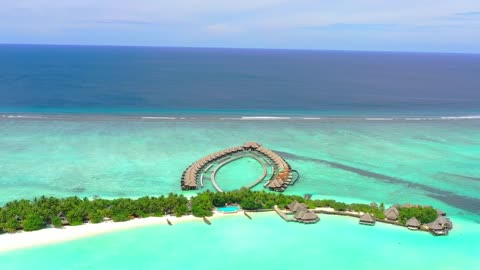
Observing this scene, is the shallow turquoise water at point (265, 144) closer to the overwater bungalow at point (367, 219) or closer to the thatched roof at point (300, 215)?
the thatched roof at point (300, 215)

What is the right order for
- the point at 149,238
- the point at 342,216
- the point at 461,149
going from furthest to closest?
the point at 461,149
the point at 342,216
the point at 149,238

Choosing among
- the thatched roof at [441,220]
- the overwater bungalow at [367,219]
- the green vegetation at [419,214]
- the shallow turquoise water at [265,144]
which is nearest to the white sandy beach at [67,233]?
the shallow turquoise water at [265,144]

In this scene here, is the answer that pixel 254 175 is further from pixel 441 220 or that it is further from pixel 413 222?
pixel 441 220

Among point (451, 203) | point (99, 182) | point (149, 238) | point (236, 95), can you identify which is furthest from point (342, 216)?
point (236, 95)

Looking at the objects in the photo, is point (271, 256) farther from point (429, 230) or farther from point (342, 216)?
point (429, 230)

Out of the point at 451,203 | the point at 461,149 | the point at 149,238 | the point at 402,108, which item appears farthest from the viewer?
the point at 402,108

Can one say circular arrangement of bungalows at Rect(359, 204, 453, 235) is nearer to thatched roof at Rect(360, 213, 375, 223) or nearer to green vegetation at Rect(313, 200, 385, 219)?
thatched roof at Rect(360, 213, 375, 223)

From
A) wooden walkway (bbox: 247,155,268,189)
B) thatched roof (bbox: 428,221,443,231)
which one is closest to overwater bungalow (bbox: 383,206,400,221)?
thatched roof (bbox: 428,221,443,231)
